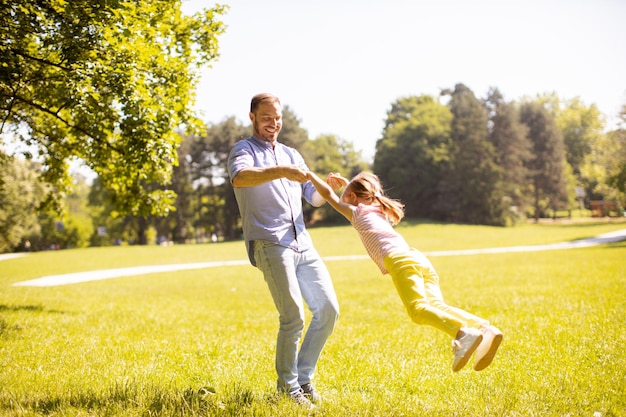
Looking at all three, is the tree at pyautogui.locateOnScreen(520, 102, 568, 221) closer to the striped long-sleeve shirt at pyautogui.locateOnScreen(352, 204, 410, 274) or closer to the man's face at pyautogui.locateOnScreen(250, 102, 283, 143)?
the striped long-sleeve shirt at pyautogui.locateOnScreen(352, 204, 410, 274)

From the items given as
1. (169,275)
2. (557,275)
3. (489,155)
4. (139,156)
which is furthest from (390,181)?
(139,156)

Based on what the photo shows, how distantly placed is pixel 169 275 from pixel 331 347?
18.0 metres

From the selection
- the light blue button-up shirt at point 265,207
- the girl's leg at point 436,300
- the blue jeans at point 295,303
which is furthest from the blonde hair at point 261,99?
the girl's leg at point 436,300

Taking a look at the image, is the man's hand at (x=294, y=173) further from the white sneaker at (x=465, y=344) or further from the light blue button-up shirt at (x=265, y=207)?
the white sneaker at (x=465, y=344)

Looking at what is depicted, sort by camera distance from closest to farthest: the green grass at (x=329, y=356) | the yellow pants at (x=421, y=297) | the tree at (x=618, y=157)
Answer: the yellow pants at (x=421, y=297)
the green grass at (x=329, y=356)
the tree at (x=618, y=157)

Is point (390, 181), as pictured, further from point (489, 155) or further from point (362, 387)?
point (362, 387)

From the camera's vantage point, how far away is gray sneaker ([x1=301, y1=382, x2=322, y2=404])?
14.7ft

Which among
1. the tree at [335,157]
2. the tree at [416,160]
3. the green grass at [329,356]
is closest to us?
the green grass at [329,356]

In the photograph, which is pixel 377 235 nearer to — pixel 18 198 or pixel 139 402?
pixel 139 402

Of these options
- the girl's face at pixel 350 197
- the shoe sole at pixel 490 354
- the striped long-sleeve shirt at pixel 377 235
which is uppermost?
the girl's face at pixel 350 197

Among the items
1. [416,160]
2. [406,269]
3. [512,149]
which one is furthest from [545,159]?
[406,269]

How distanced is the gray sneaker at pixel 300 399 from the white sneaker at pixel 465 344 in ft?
3.98

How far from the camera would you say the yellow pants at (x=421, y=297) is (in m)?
4.09

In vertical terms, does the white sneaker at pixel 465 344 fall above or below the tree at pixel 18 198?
below
